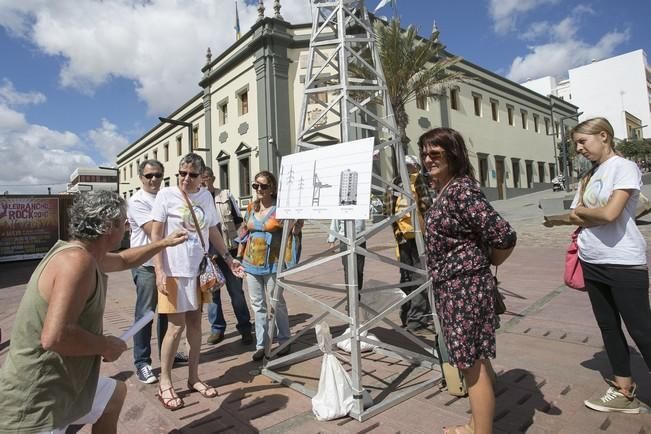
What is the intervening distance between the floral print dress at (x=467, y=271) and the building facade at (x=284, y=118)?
8744mm

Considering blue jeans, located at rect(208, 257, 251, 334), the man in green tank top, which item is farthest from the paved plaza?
the man in green tank top

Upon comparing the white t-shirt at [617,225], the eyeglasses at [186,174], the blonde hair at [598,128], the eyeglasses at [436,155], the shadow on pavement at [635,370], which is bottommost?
the shadow on pavement at [635,370]

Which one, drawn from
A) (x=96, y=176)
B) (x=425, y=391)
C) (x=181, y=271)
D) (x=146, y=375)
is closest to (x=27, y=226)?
(x=146, y=375)

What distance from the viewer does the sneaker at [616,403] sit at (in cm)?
234

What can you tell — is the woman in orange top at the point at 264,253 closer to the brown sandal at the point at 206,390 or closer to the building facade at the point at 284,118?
the brown sandal at the point at 206,390

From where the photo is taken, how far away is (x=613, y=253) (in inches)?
89.4

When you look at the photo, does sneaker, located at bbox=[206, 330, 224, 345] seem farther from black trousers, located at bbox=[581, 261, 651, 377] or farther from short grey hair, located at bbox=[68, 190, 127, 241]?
black trousers, located at bbox=[581, 261, 651, 377]

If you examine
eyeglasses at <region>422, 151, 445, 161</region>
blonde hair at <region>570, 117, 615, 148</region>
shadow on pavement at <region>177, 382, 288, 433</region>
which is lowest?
shadow on pavement at <region>177, 382, 288, 433</region>

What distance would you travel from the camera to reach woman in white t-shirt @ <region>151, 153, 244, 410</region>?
8.98 feet

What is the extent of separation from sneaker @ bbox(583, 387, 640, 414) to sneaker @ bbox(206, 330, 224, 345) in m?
3.34

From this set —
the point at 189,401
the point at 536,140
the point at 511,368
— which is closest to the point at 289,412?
the point at 189,401

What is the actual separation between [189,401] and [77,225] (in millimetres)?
1761

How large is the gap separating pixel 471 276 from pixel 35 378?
6.24 ft

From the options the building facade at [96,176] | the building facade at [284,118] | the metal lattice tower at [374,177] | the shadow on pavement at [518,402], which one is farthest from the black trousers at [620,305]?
the building facade at [96,176]
